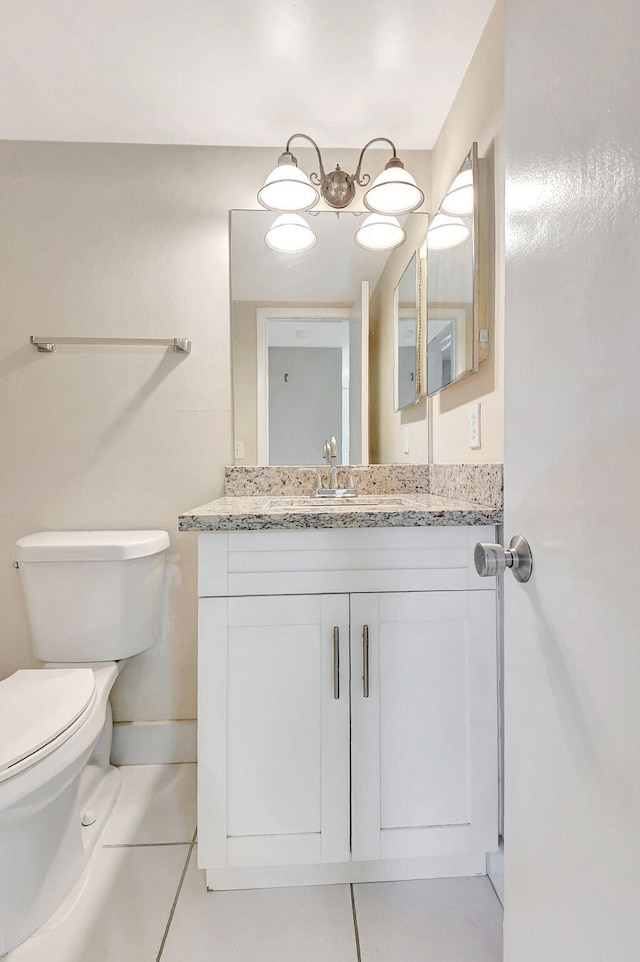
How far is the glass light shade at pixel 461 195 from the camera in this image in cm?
124

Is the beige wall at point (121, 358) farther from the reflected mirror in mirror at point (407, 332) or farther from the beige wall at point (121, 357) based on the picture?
the reflected mirror in mirror at point (407, 332)

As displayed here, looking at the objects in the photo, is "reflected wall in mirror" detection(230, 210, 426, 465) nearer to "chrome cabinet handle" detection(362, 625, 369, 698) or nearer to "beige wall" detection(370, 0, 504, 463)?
"beige wall" detection(370, 0, 504, 463)

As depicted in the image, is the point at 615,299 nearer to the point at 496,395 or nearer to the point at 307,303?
the point at 496,395

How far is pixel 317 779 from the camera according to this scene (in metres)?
1.03

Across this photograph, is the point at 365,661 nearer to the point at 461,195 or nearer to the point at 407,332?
the point at 407,332

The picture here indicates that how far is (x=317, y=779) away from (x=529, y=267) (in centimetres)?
108

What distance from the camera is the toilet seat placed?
91 centimetres

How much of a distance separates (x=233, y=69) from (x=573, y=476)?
153cm

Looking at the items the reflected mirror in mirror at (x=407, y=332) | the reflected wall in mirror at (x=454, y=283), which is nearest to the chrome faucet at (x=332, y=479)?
the reflected mirror in mirror at (x=407, y=332)

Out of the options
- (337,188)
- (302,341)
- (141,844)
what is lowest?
(141,844)

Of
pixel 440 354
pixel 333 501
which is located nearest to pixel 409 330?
pixel 440 354

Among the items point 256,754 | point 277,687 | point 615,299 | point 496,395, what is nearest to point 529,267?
point 615,299

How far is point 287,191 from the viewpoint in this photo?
150cm

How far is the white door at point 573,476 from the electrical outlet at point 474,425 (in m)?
0.65
